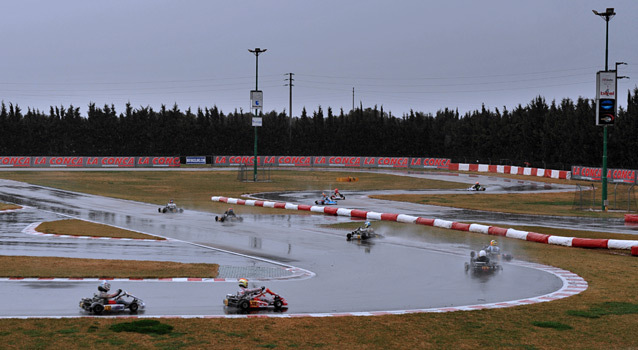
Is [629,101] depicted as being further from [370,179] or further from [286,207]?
[286,207]

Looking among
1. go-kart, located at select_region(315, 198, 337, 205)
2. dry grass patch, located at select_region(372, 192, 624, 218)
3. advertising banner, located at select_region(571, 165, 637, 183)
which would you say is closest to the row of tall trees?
advertising banner, located at select_region(571, 165, 637, 183)

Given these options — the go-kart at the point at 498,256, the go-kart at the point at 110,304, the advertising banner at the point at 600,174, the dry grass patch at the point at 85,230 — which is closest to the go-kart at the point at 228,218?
the dry grass patch at the point at 85,230

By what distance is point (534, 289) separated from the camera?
21984 mm

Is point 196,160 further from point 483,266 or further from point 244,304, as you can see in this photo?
point 244,304

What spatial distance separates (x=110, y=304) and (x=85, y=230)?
64.4 ft

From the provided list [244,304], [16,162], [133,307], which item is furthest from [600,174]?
[16,162]

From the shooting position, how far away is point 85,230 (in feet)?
120

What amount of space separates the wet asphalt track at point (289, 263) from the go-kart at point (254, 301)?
0.42 metres

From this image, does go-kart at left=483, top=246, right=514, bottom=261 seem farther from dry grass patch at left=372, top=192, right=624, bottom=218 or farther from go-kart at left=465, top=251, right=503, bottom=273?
dry grass patch at left=372, top=192, right=624, bottom=218

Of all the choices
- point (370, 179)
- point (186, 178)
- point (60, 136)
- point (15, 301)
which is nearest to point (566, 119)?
point (370, 179)

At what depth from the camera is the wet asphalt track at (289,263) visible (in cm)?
1967

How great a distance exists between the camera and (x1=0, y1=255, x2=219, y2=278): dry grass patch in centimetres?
2339

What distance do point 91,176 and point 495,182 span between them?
52.1 meters

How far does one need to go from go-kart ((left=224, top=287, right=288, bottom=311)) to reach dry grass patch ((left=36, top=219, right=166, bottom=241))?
15.5 metres
